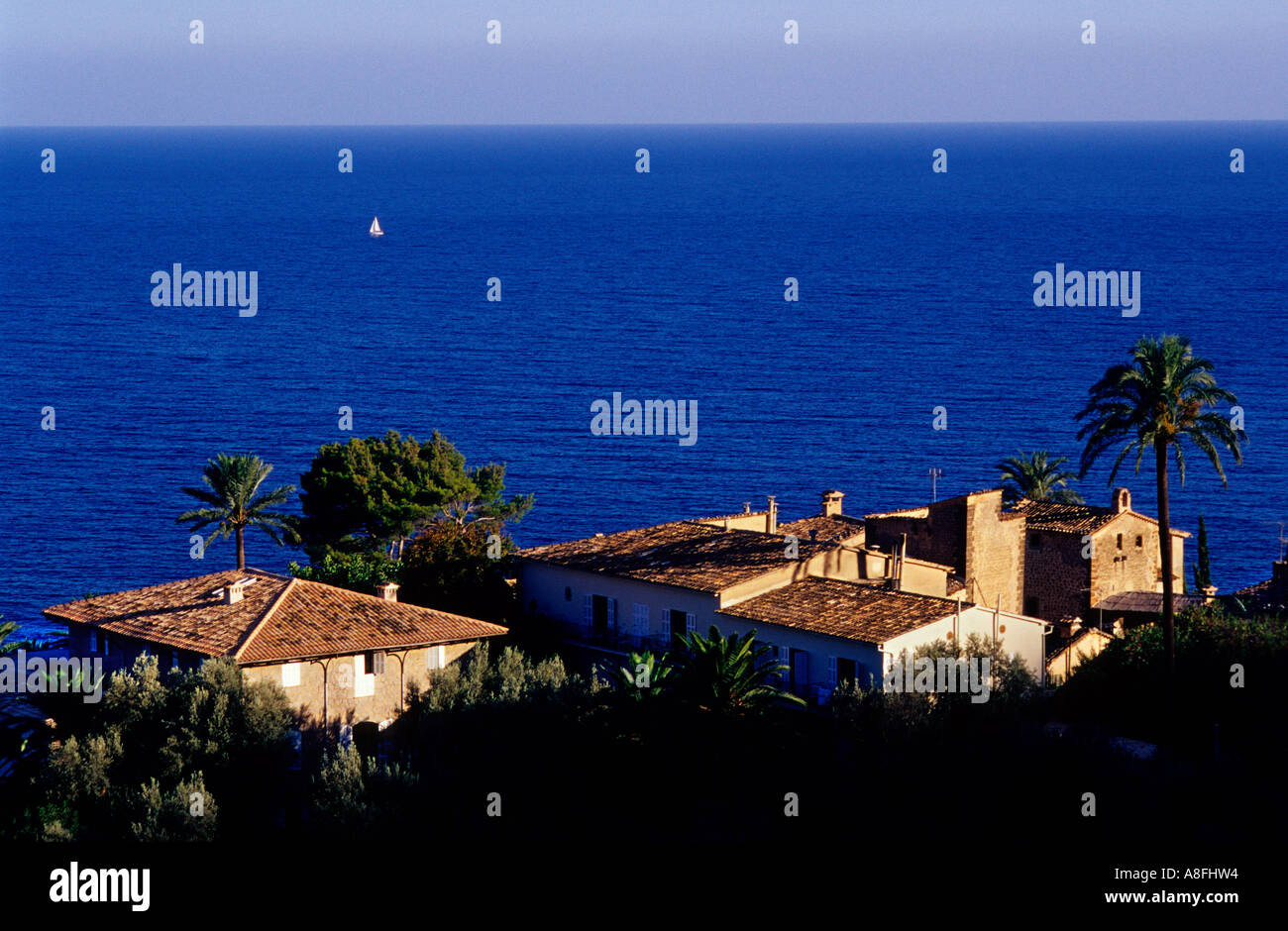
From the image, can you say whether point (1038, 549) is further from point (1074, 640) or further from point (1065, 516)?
point (1074, 640)

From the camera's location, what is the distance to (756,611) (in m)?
48.9

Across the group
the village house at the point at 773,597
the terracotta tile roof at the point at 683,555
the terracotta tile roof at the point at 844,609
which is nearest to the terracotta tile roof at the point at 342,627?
the village house at the point at 773,597

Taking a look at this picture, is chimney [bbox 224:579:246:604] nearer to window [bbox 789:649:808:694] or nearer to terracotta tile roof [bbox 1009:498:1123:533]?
window [bbox 789:649:808:694]

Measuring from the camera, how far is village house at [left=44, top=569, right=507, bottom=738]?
1837 inches

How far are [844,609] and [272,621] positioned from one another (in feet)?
51.7

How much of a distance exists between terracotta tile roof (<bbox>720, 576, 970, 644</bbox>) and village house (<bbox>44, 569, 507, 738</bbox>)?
26.6 ft

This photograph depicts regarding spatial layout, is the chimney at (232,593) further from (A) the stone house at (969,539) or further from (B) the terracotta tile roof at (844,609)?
(A) the stone house at (969,539)

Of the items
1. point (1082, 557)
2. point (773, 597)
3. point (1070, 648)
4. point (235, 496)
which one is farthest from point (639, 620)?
point (235, 496)

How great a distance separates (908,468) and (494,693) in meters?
75.4

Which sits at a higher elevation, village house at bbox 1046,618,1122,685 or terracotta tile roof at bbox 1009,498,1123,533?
terracotta tile roof at bbox 1009,498,1123,533

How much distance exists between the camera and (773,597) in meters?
49.8

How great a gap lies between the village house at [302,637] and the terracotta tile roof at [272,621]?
4 cm

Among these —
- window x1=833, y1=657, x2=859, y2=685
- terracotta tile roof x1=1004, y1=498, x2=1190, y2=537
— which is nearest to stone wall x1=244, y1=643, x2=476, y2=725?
window x1=833, y1=657, x2=859, y2=685

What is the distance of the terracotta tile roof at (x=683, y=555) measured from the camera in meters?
50.8
